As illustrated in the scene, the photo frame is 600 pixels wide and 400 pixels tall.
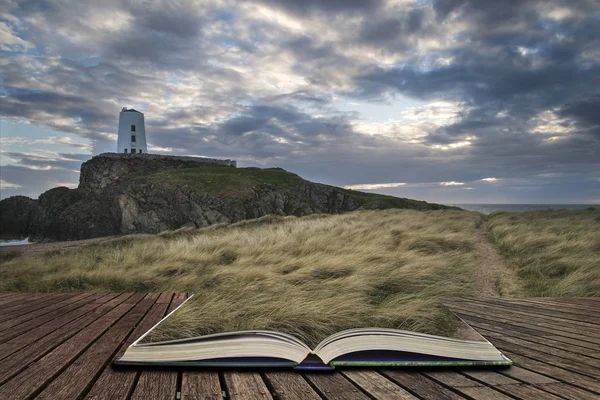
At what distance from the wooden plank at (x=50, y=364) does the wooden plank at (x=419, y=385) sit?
2041 millimetres

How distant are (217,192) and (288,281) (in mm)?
37194

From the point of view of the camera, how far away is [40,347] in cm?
271

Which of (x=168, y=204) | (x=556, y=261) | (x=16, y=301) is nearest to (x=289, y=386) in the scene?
(x=16, y=301)

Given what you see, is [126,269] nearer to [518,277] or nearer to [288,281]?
[288,281]

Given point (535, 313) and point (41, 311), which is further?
point (535, 313)

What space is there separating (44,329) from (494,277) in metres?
8.22

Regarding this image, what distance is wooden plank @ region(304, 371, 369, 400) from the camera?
194cm

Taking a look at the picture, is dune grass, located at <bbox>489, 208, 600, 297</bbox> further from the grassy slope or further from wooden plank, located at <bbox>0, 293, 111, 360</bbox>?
the grassy slope

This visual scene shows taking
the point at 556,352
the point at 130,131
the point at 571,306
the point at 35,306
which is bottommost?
the point at 35,306

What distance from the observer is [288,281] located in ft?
21.5

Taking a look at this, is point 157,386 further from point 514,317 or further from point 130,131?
point 130,131

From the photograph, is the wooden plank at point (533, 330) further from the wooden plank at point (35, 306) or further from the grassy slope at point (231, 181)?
the grassy slope at point (231, 181)

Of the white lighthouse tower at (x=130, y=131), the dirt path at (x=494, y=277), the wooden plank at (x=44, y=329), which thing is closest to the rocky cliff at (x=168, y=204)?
the white lighthouse tower at (x=130, y=131)

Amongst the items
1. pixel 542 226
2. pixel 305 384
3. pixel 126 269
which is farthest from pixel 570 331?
pixel 542 226
